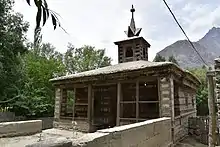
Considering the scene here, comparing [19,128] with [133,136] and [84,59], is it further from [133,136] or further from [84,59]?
[84,59]

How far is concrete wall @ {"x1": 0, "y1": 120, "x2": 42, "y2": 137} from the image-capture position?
8.31 meters

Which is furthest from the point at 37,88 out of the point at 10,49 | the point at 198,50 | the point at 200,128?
the point at 200,128

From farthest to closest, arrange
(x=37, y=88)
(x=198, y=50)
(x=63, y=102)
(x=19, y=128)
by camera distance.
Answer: (x=37, y=88) < (x=198, y=50) < (x=63, y=102) < (x=19, y=128)

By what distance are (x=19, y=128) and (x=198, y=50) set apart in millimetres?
12119

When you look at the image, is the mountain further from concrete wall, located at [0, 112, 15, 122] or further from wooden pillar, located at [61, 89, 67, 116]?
concrete wall, located at [0, 112, 15, 122]

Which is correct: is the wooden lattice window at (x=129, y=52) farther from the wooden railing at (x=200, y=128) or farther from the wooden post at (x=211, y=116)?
the wooden post at (x=211, y=116)

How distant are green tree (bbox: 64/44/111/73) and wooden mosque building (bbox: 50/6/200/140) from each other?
13.8 meters

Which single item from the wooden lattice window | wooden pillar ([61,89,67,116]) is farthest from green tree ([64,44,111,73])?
wooden pillar ([61,89,67,116])

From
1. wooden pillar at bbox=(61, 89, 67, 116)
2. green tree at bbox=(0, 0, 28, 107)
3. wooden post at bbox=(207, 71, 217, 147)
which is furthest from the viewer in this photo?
green tree at bbox=(0, 0, 28, 107)

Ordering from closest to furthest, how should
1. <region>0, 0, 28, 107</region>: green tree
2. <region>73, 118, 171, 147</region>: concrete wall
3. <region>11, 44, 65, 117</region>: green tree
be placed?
1. <region>73, 118, 171, 147</region>: concrete wall
2. <region>0, 0, 28, 107</region>: green tree
3. <region>11, 44, 65, 117</region>: green tree

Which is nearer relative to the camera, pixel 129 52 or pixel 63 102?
pixel 63 102

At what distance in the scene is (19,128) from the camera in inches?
346

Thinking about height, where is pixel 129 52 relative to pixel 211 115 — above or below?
above

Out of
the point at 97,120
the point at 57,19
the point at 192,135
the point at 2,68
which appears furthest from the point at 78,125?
the point at 57,19
